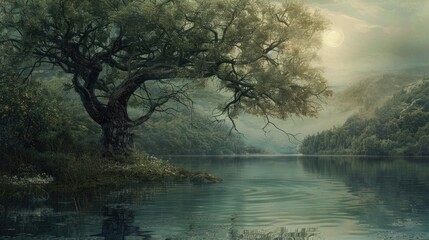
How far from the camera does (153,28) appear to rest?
140 feet

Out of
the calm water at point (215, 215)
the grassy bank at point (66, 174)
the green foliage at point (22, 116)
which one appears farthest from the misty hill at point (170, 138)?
the calm water at point (215, 215)

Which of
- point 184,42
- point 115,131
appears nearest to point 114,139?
point 115,131

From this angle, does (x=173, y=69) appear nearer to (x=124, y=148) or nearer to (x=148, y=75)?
(x=148, y=75)

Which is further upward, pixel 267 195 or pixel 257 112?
pixel 257 112

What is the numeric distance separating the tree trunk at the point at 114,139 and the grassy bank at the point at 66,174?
1278mm

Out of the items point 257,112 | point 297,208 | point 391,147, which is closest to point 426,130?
point 391,147

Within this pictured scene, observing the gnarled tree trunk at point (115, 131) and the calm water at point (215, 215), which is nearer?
the calm water at point (215, 215)

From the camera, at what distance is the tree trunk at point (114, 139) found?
47.7 meters

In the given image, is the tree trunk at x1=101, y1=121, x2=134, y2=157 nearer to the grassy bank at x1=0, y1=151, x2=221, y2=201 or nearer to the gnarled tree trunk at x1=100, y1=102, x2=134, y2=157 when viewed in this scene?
the gnarled tree trunk at x1=100, y1=102, x2=134, y2=157

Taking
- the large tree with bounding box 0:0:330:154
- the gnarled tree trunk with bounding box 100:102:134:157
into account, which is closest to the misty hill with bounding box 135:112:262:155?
the gnarled tree trunk with bounding box 100:102:134:157

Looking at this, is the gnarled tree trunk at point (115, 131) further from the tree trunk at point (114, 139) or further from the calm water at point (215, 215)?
the calm water at point (215, 215)

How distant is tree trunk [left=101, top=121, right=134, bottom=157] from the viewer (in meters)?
47.7

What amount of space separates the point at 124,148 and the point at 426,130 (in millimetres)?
151336

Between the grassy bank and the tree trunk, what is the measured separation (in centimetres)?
128
